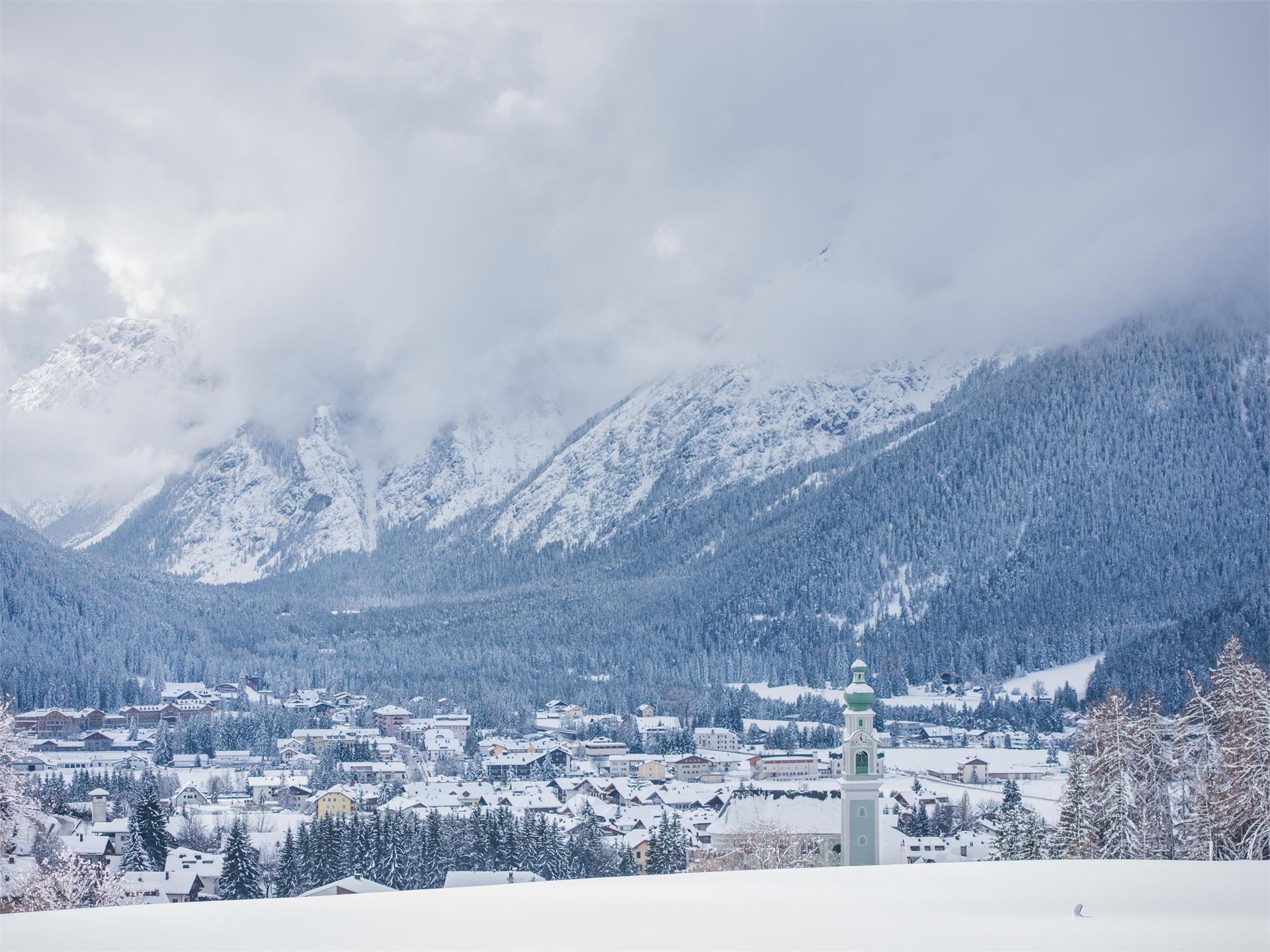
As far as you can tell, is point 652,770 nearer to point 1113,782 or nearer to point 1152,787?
point 1152,787

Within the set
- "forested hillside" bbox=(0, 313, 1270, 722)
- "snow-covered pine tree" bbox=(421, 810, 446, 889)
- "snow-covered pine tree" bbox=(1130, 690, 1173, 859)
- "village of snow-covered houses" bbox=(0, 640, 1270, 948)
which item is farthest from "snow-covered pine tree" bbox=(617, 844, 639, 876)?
"forested hillside" bbox=(0, 313, 1270, 722)

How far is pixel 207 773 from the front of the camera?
311ft

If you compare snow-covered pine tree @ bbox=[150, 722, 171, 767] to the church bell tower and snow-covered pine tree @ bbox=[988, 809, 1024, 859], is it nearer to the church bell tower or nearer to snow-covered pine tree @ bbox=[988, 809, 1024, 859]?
the church bell tower

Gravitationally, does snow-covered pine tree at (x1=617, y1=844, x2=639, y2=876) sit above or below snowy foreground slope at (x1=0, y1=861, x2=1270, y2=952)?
A: below

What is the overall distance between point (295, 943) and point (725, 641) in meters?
166

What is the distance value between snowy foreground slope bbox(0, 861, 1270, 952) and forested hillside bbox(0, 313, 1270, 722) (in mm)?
113314

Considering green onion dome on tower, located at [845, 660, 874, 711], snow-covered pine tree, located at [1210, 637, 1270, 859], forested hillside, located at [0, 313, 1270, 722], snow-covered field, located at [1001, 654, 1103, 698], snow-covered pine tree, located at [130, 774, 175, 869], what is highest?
forested hillside, located at [0, 313, 1270, 722]

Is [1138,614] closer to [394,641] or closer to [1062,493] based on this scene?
[1062,493]

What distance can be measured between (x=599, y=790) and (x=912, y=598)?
98787 millimetres

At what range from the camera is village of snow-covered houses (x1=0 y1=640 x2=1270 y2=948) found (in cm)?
3084

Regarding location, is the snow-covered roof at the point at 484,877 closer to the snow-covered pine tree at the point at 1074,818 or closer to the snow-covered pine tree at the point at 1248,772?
the snow-covered pine tree at the point at 1074,818

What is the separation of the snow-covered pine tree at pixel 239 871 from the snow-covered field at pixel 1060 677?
3936 inches

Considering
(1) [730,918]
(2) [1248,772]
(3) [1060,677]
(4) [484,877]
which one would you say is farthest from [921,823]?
(3) [1060,677]

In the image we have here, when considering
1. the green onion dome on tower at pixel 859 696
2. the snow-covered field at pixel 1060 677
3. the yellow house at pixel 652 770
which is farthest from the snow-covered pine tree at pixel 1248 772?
the snow-covered field at pixel 1060 677
